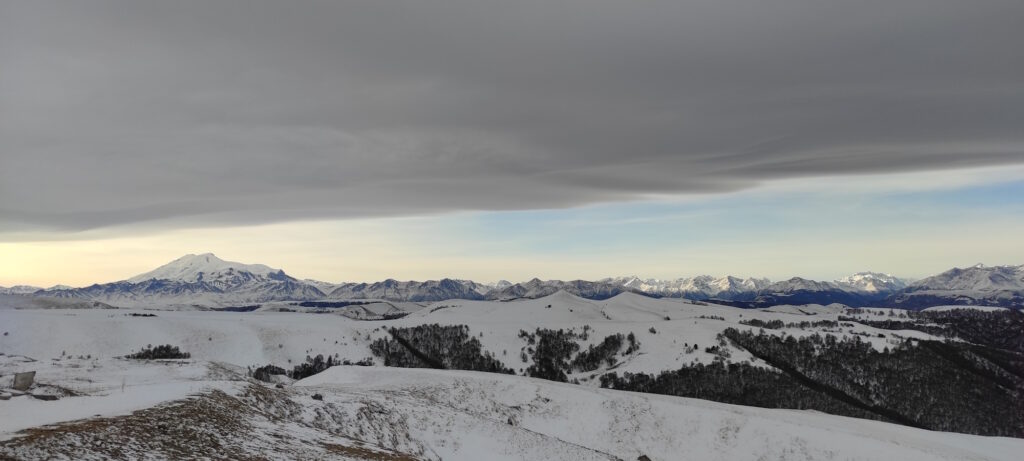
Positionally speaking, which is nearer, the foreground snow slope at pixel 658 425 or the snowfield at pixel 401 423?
the snowfield at pixel 401 423

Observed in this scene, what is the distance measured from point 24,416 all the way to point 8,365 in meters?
103

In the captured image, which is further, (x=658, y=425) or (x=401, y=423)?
(x=658, y=425)

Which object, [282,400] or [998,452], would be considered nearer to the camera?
[282,400]

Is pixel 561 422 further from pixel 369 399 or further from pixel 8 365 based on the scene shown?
pixel 8 365

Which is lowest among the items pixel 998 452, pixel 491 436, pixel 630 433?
pixel 998 452

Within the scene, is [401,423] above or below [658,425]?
above

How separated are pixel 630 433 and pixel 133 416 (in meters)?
88.6

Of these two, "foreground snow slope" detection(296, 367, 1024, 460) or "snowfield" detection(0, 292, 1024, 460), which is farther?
"foreground snow slope" detection(296, 367, 1024, 460)

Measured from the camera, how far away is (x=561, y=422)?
103 metres

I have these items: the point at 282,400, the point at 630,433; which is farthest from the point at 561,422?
the point at 282,400

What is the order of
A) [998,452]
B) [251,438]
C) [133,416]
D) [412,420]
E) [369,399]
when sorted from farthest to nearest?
1. [998,452]
2. [369,399]
3. [412,420]
4. [251,438]
5. [133,416]

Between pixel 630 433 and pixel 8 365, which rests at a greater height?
pixel 8 365

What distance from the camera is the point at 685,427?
348 feet

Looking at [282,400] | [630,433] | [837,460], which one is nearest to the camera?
[282,400]
